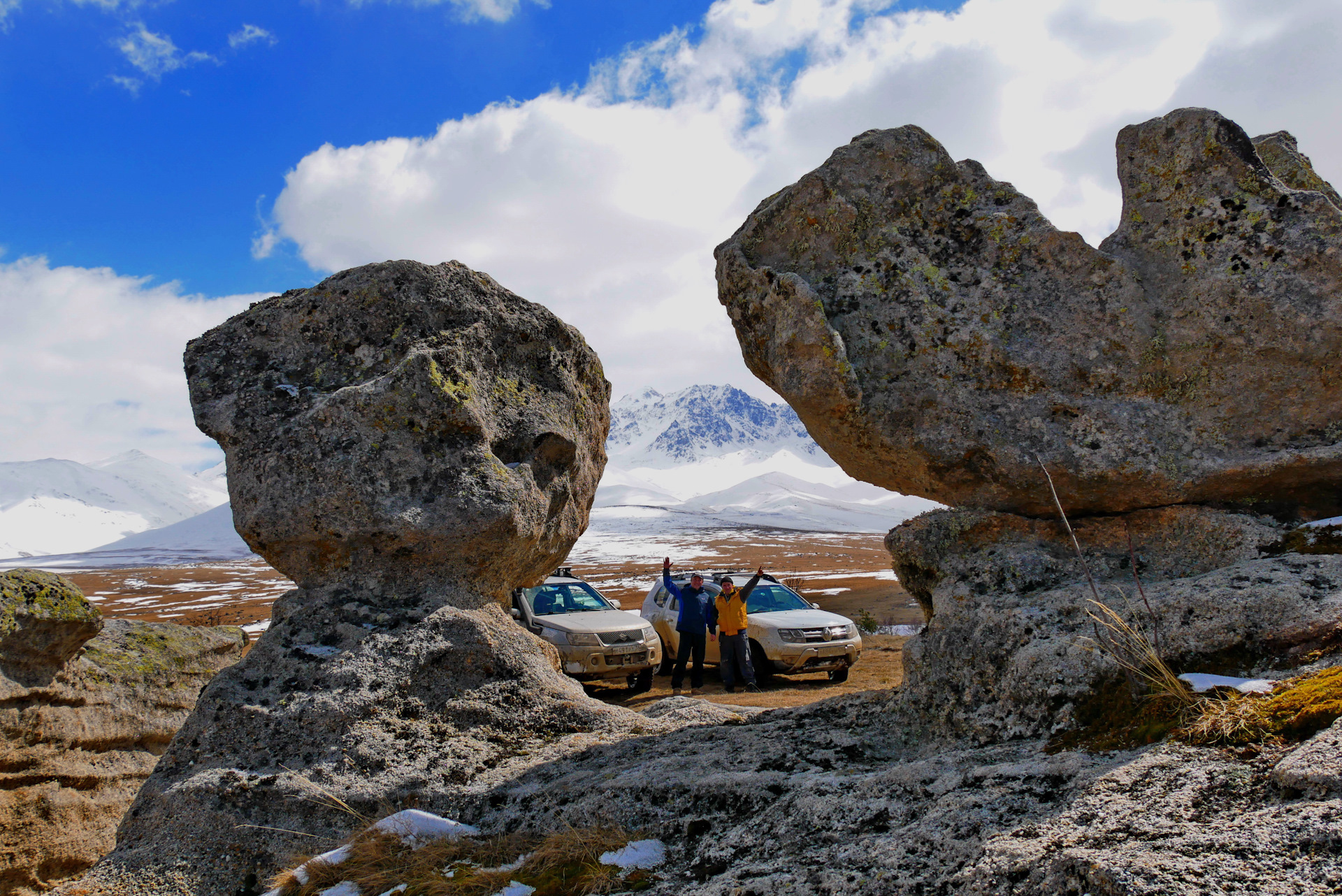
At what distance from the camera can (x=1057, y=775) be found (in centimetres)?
269

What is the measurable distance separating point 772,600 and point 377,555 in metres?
9.00

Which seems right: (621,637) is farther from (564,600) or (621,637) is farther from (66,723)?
(66,723)

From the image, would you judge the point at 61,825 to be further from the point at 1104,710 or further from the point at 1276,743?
the point at 1276,743

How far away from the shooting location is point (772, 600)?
13.5m

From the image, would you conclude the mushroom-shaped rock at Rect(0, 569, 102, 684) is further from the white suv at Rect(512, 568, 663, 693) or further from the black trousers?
the black trousers

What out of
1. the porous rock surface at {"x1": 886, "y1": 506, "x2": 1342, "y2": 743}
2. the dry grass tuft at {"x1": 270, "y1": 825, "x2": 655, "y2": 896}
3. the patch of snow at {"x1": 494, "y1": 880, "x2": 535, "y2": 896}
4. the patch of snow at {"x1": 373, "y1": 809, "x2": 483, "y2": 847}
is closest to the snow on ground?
the patch of snow at {"x1": 373, "y1": 809, "x2": 483, "y2": 847}

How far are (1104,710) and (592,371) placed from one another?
15.5 feet

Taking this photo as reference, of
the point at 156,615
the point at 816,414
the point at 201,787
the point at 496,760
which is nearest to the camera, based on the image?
the point at 201,787

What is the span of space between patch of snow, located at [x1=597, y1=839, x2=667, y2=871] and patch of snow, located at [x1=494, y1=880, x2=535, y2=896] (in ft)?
0.94

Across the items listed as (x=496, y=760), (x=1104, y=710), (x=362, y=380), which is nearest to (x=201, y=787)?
(x=496, y=760)

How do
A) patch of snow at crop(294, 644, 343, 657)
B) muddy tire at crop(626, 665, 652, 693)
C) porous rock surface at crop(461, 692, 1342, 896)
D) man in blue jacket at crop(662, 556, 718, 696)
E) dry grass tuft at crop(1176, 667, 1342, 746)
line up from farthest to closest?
man in blue jacket at crop(662, 556, 718, 696) < muddy tire at crop(626, 665, 652, 693) < patch of snow at crop(294, 644, 343, 657) < dry grass tuft at crop(1176, 667, 1342, 746) < porous rock surface at crop(461, 692, 1342, 896)

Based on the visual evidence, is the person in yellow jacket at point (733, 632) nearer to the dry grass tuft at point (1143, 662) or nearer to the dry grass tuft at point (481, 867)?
the dry grass tuft at point (481, 867)

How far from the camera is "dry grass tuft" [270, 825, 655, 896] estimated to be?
3.12 meters

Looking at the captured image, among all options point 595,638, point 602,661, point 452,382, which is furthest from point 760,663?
point 452,382
